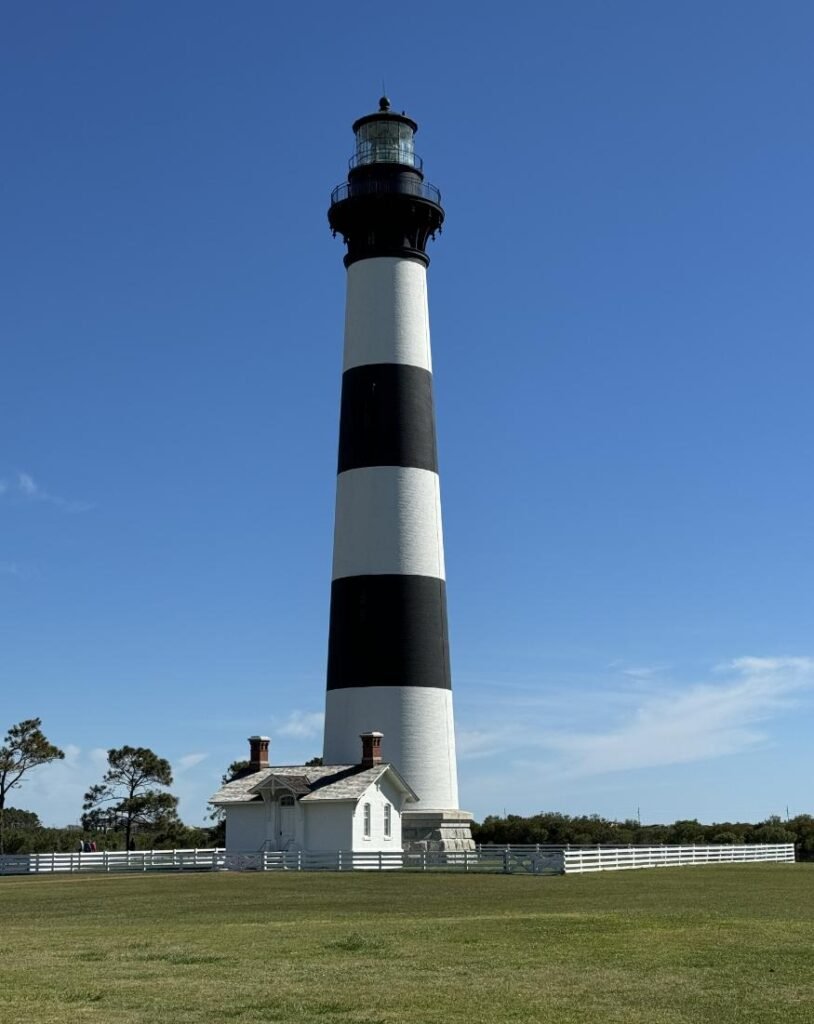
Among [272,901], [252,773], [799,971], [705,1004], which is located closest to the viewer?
[705,1004]

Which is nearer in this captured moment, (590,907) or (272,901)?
(590,907)

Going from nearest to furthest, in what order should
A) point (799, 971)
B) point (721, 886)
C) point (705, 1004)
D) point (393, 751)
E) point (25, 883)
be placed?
point (705, 1004) < point (799, 971) < point (721, 886) < point (25, 883) < point (393, 751)

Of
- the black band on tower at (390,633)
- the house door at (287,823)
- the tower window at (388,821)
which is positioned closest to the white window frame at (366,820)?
the tower window at (388,821)

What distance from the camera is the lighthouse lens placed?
47.2 meters

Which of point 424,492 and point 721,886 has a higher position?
point 424,492

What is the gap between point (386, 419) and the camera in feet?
143

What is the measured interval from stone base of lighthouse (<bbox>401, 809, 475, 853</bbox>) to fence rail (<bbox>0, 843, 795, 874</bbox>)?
1170 mm

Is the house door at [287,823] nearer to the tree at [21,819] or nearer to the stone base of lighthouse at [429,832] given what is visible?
the stone base of lighthouse at [429,832]

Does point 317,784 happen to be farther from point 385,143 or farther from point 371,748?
point 385,143

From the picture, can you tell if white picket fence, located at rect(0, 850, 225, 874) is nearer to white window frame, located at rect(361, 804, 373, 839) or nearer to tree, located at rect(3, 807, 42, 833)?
white window frame, located at rect(361, 804, 373, 839)

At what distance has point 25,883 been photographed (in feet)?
117

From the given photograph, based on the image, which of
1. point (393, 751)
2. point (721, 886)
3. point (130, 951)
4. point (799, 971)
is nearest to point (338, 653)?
point (393, 751)

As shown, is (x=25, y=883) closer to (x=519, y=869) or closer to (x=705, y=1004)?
(x=519, y=869)

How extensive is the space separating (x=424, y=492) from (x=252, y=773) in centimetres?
1143
